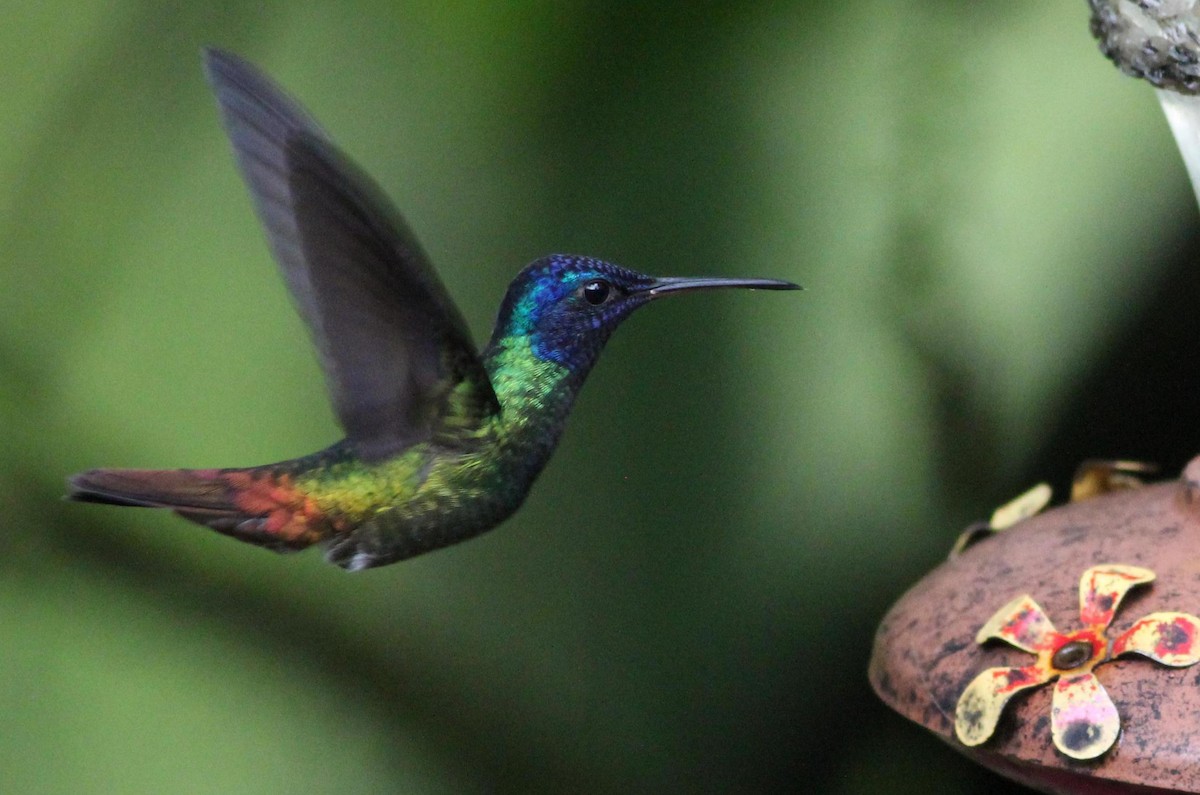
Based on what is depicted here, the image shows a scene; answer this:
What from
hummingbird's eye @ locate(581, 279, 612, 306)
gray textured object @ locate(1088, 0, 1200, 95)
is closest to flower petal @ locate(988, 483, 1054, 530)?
gray textured object @ locate(1088, 0, 1200, 95)

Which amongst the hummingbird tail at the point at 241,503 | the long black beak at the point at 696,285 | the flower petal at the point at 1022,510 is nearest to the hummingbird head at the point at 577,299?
the long black beak at the point at 696,285

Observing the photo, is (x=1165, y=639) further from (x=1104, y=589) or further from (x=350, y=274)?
(x=350, y=274)

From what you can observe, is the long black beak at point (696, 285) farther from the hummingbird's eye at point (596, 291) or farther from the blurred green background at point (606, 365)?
the blurred green background at point (606, 365)

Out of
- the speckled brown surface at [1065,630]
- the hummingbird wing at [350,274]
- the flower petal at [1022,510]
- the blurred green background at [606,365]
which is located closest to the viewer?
the hummingbird wing at [350,274]

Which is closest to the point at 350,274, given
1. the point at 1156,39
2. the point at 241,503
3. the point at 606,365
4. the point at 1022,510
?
the point at 241,503


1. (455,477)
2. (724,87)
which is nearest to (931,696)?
(455,477)

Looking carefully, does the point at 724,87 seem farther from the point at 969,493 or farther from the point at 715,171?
the point at 969,493

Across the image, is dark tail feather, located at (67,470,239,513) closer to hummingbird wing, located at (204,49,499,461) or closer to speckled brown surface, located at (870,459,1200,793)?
hummingbird wing, located at (204,49,499,461)
